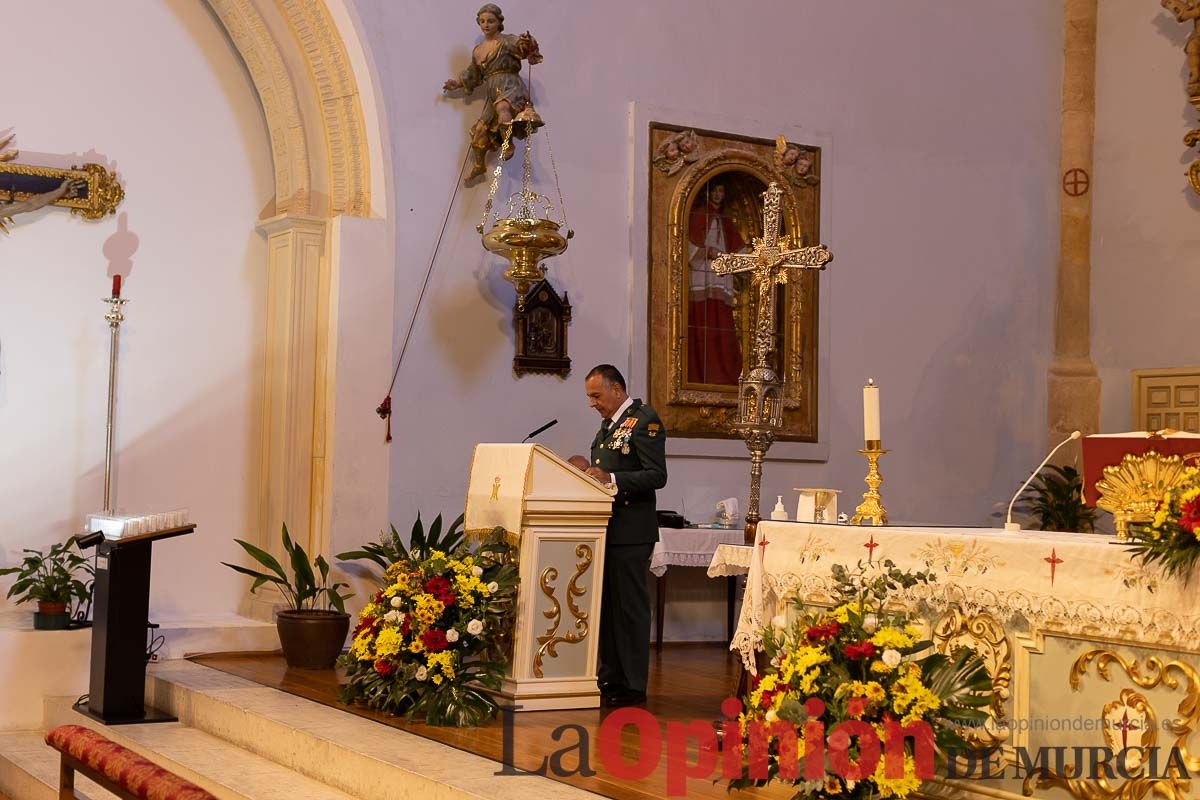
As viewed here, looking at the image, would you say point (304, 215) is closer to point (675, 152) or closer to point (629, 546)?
point (675, 152)

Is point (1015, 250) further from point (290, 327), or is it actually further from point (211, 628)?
point (211, 628)

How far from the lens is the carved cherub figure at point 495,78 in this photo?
866 cm

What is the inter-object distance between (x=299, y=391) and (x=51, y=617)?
1.94 meters

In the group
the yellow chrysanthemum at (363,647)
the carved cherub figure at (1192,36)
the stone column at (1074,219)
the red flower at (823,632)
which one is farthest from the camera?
the stone column at (1074,219)

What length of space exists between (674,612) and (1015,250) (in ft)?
13.4

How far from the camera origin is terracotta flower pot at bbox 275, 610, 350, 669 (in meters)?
7.71

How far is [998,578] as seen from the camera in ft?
14.3

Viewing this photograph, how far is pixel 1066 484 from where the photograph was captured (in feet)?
35.0

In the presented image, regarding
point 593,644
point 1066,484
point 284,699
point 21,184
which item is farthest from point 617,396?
point 1066,484

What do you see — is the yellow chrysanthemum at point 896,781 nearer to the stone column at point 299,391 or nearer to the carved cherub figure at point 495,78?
the stone column at point 299,391

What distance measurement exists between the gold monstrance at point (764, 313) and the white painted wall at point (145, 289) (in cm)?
328

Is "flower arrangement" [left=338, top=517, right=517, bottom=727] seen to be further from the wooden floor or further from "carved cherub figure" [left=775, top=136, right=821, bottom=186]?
"carved cherub figure" [left=775, top=136, right=821, bottom=186]

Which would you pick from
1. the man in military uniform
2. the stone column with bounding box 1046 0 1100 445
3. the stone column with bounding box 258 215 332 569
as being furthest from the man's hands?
the stone column with bounding box 1046 0 1100 445

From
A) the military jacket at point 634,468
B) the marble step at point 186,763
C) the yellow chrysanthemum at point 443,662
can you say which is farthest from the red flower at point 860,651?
the military jacket at point 634,468
